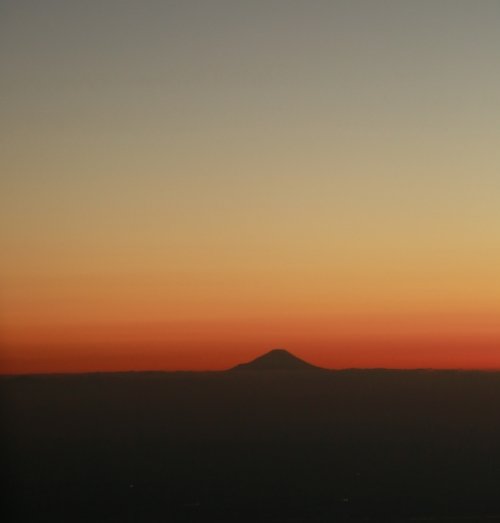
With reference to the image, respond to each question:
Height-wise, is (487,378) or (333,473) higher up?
(487,378)

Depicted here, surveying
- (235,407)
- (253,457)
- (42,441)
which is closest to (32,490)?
(42,441)

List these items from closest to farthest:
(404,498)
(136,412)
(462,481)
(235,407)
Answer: (404,498), (462,481), (136,412), (235,407)

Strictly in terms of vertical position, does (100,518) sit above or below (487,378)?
below

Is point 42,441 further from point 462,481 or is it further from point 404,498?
point 462,481

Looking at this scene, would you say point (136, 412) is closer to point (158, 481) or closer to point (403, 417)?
point (158, 481)

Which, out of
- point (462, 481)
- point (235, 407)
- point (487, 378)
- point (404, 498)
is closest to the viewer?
point (404, 498)

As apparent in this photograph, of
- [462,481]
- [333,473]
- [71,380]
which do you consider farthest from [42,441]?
[462,481]

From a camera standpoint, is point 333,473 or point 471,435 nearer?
point 333,473
